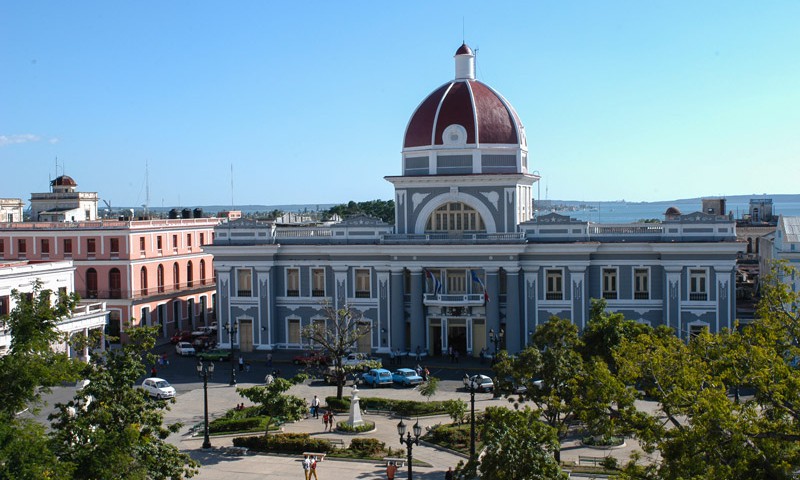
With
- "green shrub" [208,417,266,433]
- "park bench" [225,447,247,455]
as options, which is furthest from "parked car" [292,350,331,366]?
"park bench" [225,447,247,455]

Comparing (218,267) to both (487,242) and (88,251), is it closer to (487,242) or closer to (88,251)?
(88,251)

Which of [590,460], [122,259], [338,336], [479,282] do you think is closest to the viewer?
[590,460]

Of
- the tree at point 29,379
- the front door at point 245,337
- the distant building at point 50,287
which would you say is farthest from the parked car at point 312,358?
the tree at point 29,379

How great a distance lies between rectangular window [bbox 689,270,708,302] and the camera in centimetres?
5228

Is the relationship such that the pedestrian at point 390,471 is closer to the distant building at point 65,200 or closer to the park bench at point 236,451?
the park bench at point 236,451

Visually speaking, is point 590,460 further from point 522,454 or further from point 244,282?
point 244,282

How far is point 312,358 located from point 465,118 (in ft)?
55.7

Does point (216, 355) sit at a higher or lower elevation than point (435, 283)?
lower

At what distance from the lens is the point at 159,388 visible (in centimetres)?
4481

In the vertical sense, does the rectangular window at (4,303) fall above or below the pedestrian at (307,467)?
above

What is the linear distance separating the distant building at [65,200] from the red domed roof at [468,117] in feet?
145

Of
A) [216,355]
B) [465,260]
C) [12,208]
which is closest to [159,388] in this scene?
[216,355]

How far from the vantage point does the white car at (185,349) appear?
189 ft

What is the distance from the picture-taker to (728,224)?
51.8 metres
